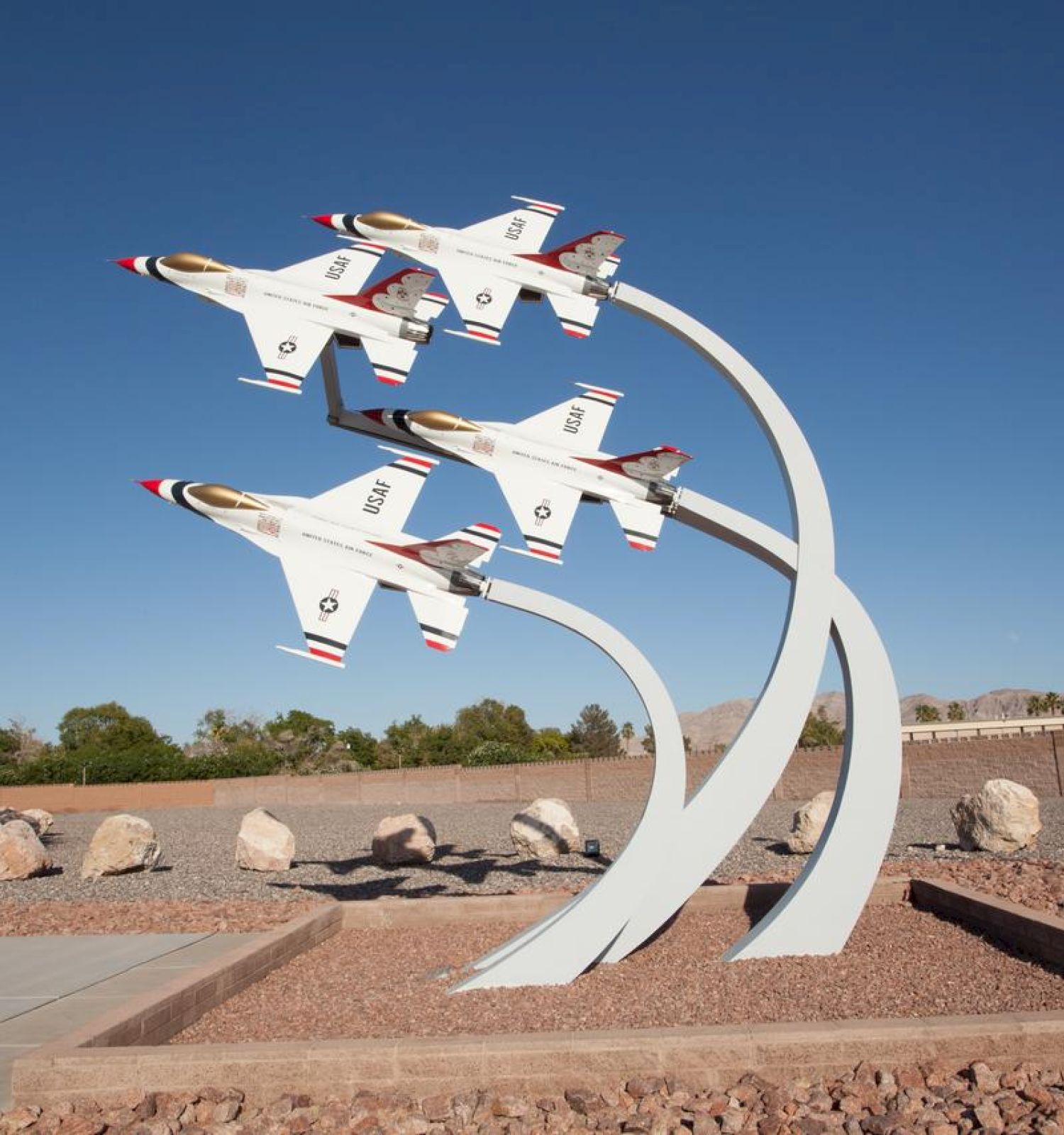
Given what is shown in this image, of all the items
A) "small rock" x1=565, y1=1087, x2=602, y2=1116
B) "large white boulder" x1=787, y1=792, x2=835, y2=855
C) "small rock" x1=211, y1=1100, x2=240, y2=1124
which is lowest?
"small rock" x1=211, y1=1100, x2=240, y2=1124

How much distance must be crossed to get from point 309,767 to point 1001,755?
52256mm

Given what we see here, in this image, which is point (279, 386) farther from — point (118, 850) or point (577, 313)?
point (118, 850)

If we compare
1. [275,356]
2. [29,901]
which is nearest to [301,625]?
[275,356]

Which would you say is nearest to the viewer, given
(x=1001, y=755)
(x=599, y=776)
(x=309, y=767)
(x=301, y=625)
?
(x=301, y=625)

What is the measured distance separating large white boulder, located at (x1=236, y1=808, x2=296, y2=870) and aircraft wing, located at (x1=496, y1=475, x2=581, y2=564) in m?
13.9

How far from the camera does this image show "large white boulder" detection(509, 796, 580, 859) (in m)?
22.5

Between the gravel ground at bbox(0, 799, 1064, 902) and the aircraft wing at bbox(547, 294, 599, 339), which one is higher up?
the aircraft wing at bbox(547, 294, 599, 339)

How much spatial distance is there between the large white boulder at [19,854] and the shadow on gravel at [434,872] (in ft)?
19.7

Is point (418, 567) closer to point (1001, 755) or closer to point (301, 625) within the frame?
point (301, 625)

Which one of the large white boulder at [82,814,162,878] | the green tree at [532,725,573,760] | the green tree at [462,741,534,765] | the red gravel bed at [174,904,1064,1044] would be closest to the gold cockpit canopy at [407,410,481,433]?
the red gravel bed at [174,904,1064,1044]

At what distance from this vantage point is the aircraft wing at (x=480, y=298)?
40.0ft

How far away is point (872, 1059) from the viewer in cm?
695

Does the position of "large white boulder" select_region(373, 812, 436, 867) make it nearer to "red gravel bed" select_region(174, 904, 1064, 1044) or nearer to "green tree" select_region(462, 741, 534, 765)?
"red gravel bed" select_region(174, 904, 1064, 1044)

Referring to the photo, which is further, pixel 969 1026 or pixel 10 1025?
pixel 10 1025
